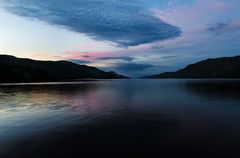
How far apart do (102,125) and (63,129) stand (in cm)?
515

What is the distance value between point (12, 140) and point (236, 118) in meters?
31.1

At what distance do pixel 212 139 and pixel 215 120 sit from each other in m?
12.4

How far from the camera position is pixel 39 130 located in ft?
97.9

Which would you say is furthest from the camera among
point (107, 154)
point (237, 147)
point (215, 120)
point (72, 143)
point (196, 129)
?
point (215, 120)

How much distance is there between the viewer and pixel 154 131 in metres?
28.8

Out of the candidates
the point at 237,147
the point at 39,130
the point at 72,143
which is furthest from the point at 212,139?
the point at 39,130

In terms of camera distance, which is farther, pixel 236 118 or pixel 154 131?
pixel 236 118

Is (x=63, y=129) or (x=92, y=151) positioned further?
(x=63, y=129)

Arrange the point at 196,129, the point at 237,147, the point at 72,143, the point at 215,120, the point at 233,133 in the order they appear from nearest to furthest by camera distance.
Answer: the point at 237,147 < the point at 72,143 < the point at 233,133 < the point at 196,129 < the point at 215,120

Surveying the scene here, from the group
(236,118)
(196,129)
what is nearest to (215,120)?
(236,118)

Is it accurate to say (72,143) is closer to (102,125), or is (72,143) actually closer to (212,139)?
(102,125)

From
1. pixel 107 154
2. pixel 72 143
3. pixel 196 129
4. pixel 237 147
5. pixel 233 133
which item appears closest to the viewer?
pixel 107 154

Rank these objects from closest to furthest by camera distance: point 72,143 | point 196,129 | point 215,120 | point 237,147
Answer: point 237,147 → point 72,143 → point 196,129 → point 215,120

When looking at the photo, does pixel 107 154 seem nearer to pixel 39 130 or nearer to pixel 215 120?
pixel 39 130
